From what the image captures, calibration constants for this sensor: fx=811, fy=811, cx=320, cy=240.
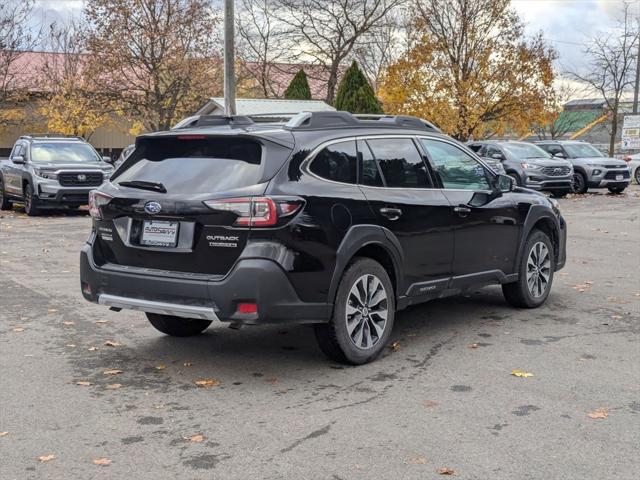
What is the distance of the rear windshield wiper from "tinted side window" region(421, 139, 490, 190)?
233cm

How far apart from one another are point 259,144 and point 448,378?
211 centimetres

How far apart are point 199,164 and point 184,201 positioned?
0.36 m

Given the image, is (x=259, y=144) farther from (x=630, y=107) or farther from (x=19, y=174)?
(x=630, y=107)

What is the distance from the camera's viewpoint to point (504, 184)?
768cm

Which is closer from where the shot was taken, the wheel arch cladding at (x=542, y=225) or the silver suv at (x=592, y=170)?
the wheel arch cladding at (x=542, y=225)

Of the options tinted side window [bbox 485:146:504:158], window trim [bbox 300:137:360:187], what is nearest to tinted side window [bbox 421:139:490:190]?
window trim [bbox 300:137:360:187]

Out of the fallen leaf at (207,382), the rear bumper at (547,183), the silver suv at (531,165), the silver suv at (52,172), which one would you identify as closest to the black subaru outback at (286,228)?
the fallen leaf at (207,382)

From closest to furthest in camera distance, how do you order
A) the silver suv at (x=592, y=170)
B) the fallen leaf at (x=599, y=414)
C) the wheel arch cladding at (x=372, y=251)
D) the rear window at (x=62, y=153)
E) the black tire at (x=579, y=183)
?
the fallen leaf at (x=599, y=414), the wheel arch cladding at (x=372, y=251), the rear window at (x=62, y=153), the silver suv at (x=592, y=170), the black tire at (x=579, y=183)

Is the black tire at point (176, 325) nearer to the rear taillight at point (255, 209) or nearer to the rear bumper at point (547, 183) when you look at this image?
the rear taillight at point (255, 209)

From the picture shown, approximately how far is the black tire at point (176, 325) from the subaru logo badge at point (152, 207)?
1.40 metres

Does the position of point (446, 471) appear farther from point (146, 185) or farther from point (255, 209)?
point (146, 185)

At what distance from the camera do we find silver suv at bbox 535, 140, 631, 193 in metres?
25.8

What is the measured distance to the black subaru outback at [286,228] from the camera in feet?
17.6

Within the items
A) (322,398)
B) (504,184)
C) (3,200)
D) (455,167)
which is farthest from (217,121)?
(3,200)
